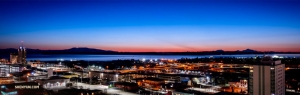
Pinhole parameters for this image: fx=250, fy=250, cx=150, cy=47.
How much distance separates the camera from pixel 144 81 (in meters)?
16.5

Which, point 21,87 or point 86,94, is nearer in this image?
point 86,94

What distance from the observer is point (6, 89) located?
11469 mm

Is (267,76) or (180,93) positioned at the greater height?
(267,76)

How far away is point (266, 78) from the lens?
332 inches

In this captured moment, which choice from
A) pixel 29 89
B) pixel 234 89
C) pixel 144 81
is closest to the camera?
pixel 29 89

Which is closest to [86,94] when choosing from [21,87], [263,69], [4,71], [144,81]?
[21,87]

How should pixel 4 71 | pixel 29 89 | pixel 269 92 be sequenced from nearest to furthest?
1. pixel 269 92
2. pixel 29 89
3. pixel 4 71

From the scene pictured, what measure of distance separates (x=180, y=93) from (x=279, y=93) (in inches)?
157

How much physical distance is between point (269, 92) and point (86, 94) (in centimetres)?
727

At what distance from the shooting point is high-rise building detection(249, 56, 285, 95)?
8.35 meters

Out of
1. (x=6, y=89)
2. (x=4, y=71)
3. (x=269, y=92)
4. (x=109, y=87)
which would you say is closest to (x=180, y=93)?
(x=269, y=92)

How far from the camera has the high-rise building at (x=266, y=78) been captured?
27.4 feet

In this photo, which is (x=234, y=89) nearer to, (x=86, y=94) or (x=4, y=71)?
(x=86, y=94)

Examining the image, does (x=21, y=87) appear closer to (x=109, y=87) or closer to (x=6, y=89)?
(x=6, y=89)
